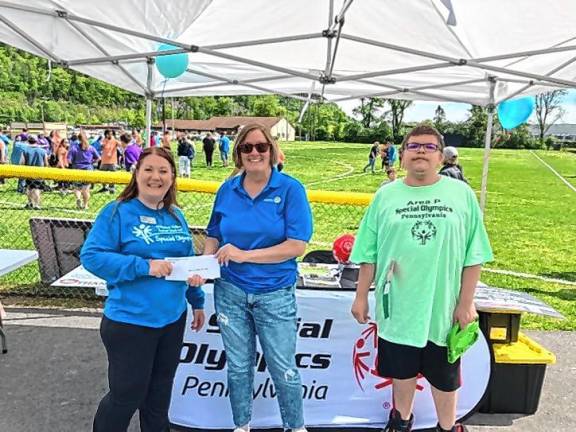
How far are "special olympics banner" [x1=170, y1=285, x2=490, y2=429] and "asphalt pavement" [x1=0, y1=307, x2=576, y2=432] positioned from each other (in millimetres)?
388

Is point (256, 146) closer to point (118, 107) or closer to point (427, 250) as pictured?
point (427, 250)

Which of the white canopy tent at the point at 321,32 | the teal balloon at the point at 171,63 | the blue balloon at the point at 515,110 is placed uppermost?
the white canopy tent at the point at 321,32

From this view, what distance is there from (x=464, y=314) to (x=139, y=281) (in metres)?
1.56

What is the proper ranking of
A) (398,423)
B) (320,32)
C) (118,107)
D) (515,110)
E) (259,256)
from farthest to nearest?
(118,107)
(515,110)
(320,32)
(398,423)
(259,256)

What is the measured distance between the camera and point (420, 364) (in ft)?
9.32

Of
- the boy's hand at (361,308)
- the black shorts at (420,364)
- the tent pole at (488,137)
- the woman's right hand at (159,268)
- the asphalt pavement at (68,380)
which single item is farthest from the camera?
the tent pole at (488,137)

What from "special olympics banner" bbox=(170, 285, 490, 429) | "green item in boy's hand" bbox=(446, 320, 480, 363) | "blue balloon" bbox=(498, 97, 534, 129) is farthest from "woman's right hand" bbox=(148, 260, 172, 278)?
"blue balloon" bbox=(498, 97, 534, 129)

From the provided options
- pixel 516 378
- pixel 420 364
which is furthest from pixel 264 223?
pixel 516 378

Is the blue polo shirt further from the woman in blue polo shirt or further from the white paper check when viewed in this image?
the white paper check

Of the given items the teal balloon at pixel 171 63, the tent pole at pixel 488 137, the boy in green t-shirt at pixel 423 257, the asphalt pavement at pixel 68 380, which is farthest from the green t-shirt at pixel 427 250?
the tent pole at pixel 488 137

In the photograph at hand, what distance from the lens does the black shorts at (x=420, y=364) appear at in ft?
9.16

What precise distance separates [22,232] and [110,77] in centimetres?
445

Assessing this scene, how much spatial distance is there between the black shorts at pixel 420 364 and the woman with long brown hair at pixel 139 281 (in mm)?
1035

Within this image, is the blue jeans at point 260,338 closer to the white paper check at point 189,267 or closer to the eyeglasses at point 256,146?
the white paper check at point 189,267
